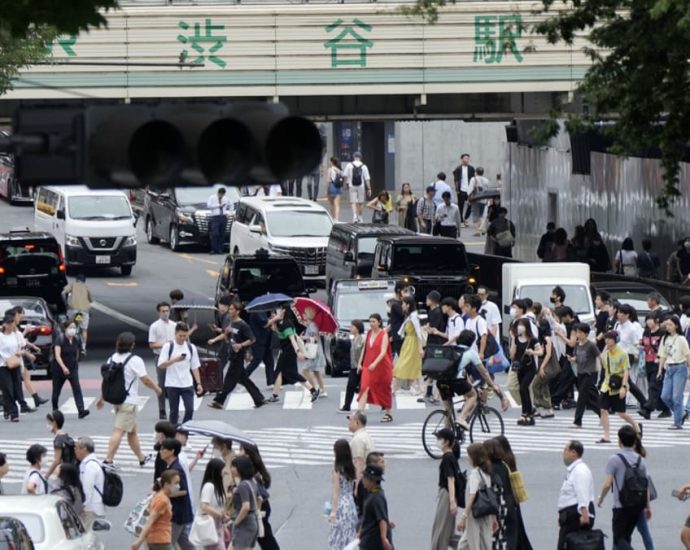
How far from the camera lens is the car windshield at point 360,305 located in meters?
31.6

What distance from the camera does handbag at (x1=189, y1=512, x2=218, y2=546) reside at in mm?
15859

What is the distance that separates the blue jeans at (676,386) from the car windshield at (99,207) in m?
23.5

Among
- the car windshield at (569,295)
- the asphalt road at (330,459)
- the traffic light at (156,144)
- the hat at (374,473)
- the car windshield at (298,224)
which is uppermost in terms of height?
the traffic light at (156,144)

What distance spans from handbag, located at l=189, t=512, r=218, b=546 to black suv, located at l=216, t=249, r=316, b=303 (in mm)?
18357

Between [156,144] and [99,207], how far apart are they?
1530 inches

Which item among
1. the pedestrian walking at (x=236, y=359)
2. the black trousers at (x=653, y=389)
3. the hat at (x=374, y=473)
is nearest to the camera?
the hat at (x=374, y=473)

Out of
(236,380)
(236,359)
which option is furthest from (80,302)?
(236,359)

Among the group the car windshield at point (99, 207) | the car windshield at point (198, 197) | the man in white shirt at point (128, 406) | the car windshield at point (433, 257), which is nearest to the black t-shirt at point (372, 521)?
the man in white shirt at point (128, 406)

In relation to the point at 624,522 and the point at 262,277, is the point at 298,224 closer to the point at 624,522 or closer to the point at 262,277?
the point at 262,277

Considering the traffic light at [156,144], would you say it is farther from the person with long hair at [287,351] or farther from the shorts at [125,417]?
the person with long hair at [287,351]

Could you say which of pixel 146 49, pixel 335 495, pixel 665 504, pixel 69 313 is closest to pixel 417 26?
pixel 146 49

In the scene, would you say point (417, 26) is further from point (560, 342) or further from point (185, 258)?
point (185, 258)

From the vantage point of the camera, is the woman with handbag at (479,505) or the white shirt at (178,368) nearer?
the woman with handbag at (479,505)

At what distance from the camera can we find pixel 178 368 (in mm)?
23578
